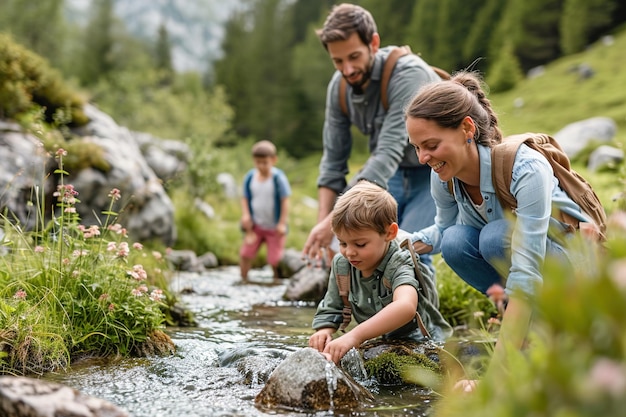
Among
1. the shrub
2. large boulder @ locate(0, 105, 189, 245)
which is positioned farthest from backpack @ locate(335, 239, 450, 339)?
the shrub

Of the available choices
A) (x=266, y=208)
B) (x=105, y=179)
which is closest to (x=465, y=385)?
(x=105, y=179)

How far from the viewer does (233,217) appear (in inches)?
625

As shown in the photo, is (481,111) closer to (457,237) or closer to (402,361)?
(457,237)

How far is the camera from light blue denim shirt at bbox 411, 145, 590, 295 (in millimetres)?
2773

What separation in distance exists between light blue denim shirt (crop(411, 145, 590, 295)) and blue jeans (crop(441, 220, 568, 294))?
0.34 feet

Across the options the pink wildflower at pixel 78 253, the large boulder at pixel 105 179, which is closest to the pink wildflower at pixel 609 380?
the pink wildflower at pixel 78 253

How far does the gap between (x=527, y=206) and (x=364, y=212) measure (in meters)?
0.84

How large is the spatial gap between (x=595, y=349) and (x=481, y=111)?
7.01 feet

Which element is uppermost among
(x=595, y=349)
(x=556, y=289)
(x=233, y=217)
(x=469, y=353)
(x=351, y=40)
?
(x=351, y=40)

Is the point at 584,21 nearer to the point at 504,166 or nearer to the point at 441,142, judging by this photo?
the point at 504,166

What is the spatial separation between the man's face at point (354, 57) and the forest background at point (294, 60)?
1602cm

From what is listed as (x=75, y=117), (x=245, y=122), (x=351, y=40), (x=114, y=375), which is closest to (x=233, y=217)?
(x=75, y=117)

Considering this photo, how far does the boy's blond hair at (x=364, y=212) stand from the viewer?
11.0 feet

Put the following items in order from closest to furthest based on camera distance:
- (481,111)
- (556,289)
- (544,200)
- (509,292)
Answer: (556,289)
(509,292)
(544,200)
(481,111)
